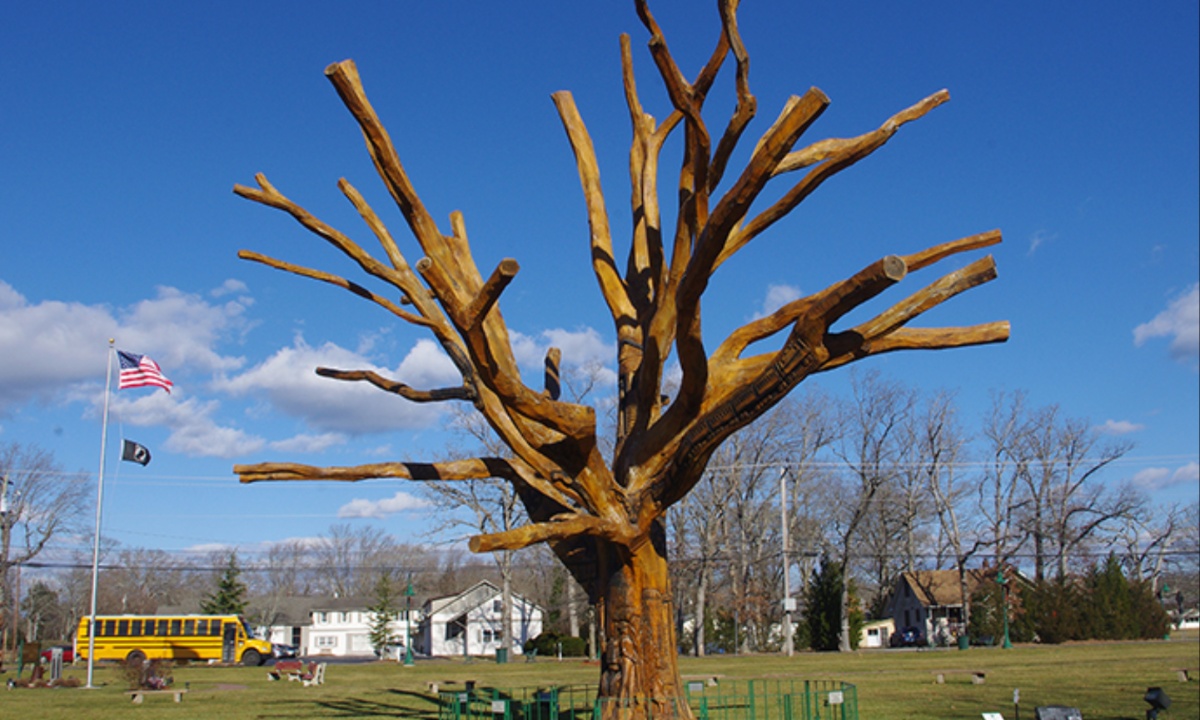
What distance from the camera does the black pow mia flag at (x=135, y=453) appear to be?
26250mm

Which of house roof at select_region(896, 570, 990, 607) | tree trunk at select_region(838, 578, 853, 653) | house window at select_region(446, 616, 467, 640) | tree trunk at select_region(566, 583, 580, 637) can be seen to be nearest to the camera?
tree trunk at select_region(838, 578, 853, 653)

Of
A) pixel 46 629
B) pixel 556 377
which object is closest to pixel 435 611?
pixel 46 629

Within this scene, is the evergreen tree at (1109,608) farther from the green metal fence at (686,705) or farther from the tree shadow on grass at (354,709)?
the tree shadow on grass at (354,709)

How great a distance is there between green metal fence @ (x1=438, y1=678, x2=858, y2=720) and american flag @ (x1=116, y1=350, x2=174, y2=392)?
12.1 meters

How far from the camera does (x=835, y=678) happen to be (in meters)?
23.1

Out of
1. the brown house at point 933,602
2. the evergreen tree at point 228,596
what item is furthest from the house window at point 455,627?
the brown house at point 933,602

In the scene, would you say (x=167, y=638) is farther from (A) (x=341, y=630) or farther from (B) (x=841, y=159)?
(B) (x=841, y=159)

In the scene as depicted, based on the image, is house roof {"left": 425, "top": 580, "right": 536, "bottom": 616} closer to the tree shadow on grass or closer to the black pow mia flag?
the black pow mia flag

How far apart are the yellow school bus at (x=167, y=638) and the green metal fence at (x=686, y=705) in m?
25.2

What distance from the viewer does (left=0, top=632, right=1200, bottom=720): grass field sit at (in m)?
16.4

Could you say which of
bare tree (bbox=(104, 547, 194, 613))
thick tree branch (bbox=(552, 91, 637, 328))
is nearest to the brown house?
thick tree branch (bbox=(552, 91, 637, 328))

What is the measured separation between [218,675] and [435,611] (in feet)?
112

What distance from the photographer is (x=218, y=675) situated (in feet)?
A: 103

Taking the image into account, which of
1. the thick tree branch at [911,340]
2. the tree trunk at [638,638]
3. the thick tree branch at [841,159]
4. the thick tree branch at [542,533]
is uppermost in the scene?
the thick tree branch at [841,159]
